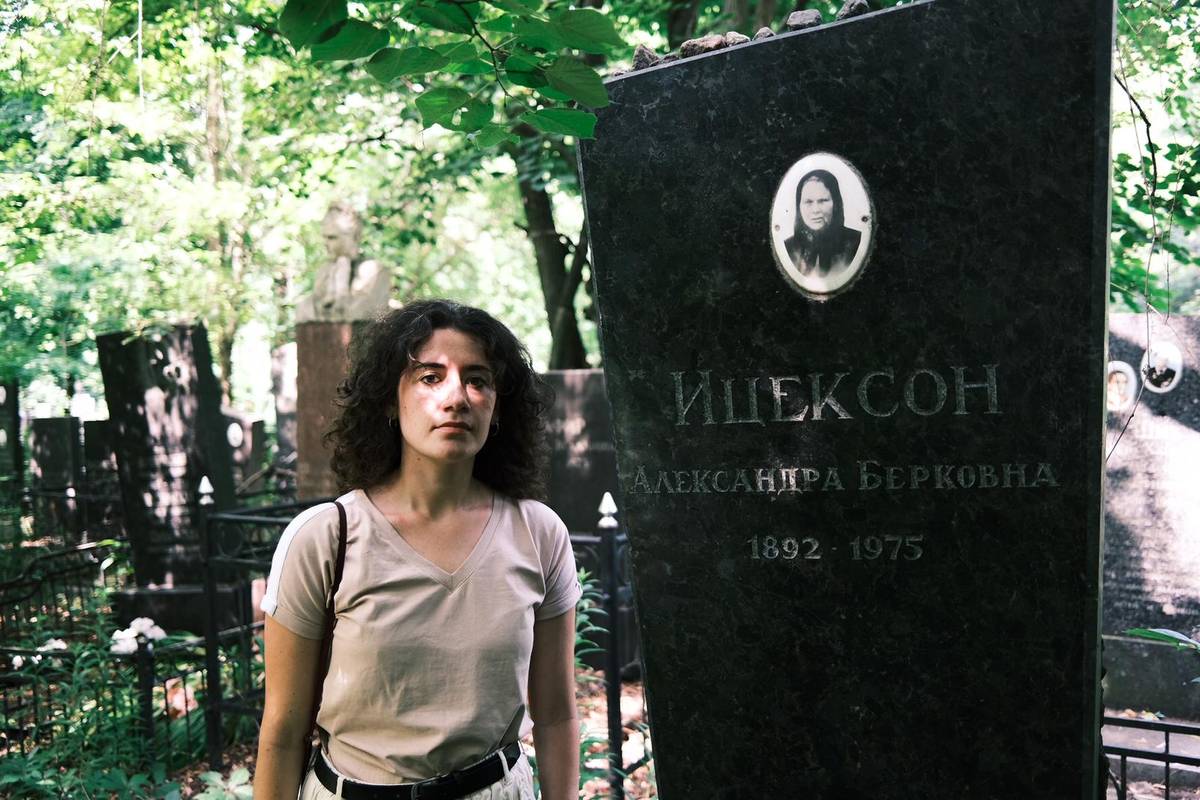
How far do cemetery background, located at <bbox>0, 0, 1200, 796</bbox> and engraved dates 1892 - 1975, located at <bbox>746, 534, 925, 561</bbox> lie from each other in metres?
1.40

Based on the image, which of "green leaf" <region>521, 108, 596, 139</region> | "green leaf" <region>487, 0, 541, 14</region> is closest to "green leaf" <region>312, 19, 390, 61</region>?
"green leaf" <region>487, 0, 541, 14</region>

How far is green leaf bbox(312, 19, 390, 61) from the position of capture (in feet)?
6.43

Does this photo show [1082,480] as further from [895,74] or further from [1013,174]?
[895,74]

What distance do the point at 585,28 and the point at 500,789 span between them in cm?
140

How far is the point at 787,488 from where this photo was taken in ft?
10.4

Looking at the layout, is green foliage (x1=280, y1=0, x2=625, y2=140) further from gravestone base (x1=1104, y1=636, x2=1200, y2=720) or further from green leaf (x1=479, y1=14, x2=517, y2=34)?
gravestone base (x1=1104, y1=636, x2=1200, y2=720)

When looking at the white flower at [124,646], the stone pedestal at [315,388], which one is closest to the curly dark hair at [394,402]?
the white flower at [124,646]

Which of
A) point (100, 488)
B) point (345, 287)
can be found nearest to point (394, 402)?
point (345, 287)

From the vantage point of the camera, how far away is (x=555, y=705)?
7.66ft

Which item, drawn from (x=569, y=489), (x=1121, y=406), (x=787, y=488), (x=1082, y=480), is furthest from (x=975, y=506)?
(x=569, y=489)

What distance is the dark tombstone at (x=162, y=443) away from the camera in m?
9.80

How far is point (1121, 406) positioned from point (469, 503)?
651 centimetres

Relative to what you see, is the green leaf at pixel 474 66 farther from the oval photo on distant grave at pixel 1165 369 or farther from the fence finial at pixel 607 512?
the oval photo on distant grave at pixel 1165 369

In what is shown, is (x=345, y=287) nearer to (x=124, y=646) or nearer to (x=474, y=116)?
(x=124, y=646)
